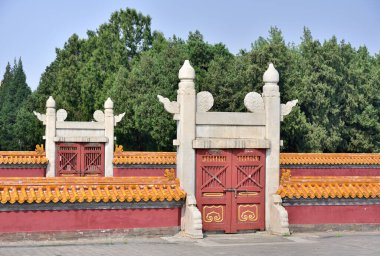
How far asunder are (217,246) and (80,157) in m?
16.6

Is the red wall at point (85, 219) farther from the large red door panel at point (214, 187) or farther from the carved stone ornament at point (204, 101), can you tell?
the carved stone ornament at point (204, 101)

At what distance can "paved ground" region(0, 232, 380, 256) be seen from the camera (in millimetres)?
13047

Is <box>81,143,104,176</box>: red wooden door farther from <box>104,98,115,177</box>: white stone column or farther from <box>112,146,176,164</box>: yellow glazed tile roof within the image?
<box>112,146,176,164</box>: yellow glazed tile roof

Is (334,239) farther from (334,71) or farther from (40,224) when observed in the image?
(334,71)

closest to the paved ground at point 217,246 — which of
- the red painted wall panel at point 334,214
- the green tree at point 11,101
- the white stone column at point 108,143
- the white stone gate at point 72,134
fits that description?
Result: the red painted wall panel at point 334,214

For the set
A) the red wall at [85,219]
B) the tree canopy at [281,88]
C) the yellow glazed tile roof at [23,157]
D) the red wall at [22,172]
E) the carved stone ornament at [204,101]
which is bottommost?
the red wall at [85,219]

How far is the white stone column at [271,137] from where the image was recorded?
16.1 meters

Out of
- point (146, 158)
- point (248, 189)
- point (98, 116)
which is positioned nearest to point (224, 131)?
point (248, 189)

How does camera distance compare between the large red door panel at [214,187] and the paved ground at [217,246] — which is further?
the large red door panel at [214,187]

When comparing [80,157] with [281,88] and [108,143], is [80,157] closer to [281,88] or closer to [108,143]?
[108,143]

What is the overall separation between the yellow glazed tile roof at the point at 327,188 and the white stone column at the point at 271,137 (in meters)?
0.24

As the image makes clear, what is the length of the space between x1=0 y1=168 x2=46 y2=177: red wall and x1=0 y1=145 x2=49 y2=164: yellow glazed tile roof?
11.5 inches

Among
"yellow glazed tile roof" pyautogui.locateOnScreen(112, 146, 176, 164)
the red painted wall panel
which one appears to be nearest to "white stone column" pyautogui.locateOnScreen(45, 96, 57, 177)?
"yellow glazed tile roof" pyautogui.locateOnScreen(112, 146, 176, 164)

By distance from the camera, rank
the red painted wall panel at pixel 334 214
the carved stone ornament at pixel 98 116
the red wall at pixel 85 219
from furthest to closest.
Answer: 1. the carved stone ornament at pixel 98 116
2. the red painted wall panel at pixel 334 214
3. the red wall at pixel 85 219
